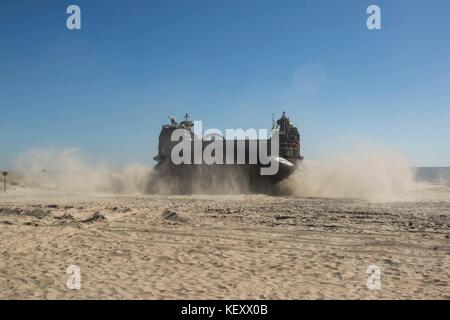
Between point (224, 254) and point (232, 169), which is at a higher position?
point (232, 169)

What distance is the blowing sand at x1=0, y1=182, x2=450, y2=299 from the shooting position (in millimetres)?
5164

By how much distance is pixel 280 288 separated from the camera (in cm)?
520

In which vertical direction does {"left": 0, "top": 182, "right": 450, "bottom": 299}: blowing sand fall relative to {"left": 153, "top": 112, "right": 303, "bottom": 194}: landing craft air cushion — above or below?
below

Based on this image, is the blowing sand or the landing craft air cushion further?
the landing craft air cushion

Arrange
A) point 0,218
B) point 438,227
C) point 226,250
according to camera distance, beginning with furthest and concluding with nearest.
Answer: point 0,218 → point 438,227 → point 226,250

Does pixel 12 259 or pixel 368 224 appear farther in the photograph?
pixel 368 224

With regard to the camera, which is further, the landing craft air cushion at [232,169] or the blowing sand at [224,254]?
the landing craft air cushion at [232,169]

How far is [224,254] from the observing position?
23.6 feet

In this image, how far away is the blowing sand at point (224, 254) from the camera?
5.16 m

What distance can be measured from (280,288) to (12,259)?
14.1 ft

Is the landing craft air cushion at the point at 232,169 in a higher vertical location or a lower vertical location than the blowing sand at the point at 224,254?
higher

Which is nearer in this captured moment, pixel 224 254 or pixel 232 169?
pixel 224 254
